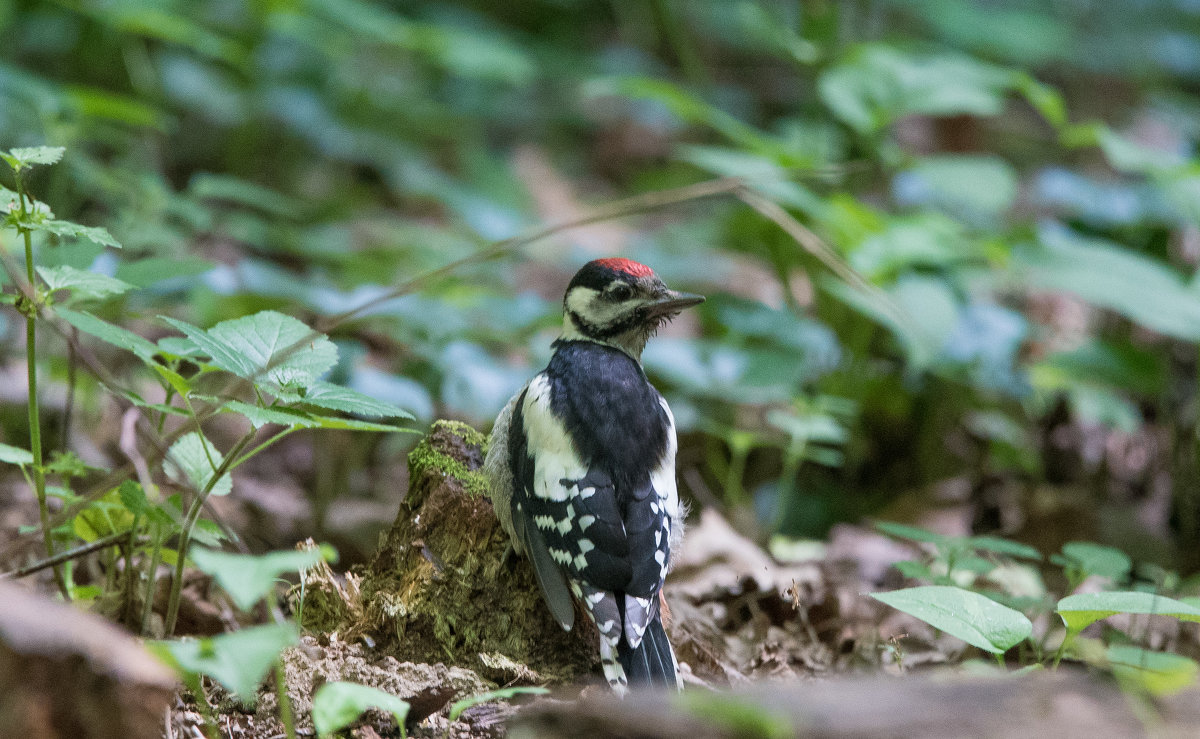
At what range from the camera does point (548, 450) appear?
251 cm

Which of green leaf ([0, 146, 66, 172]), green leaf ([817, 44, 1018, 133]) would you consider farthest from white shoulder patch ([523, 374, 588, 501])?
green leaf ([817, 44, 1018, 133])

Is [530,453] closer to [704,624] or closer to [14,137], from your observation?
[704,624]

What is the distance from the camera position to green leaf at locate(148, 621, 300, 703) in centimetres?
138

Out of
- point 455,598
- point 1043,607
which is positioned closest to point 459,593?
point 455,598

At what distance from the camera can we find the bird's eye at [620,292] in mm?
2994

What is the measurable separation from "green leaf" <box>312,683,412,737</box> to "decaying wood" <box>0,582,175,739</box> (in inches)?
10.9

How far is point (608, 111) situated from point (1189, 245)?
20.3 feet

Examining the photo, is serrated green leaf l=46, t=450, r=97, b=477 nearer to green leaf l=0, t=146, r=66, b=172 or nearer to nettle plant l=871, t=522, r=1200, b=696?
green leaf l=0, t=146, r=66, b=172

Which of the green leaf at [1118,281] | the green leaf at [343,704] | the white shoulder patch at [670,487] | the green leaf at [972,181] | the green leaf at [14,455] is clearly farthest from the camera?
the green leaf at [972,181]

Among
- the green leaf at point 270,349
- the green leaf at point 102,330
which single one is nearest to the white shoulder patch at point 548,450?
the green leaf at point 270,349

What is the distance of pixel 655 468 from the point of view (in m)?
2.55

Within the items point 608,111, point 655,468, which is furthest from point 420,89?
point 655,468

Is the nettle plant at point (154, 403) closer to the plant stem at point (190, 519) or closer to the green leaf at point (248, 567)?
the plant stem at point (190, 519)

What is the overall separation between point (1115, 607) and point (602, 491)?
1.08 meters
